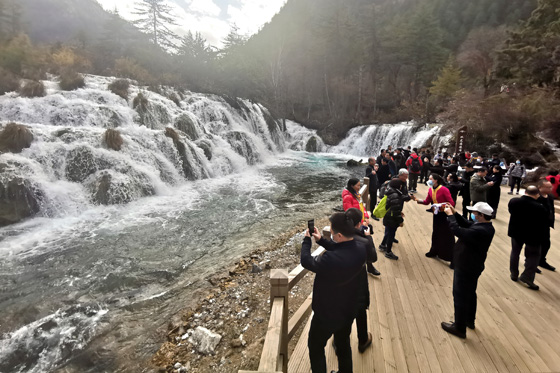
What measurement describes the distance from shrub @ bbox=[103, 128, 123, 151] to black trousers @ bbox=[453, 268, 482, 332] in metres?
14.7

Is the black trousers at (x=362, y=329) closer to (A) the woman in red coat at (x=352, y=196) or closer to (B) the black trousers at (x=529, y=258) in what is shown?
(A) the woman in red coat at (x=352, y=196)

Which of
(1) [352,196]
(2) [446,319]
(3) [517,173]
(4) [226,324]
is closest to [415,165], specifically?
(3) [517,173]

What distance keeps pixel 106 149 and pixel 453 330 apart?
1486 centimetres

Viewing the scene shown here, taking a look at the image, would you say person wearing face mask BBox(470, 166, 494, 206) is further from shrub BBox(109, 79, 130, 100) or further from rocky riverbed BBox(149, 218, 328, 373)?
shrub BBox(109, 79, 130, 100)

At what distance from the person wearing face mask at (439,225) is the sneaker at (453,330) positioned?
80.9 inches

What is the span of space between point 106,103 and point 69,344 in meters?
16.5

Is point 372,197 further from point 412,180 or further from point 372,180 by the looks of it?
point 412,180

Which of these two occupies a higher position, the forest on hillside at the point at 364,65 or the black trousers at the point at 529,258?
the forest on hillside at the point at 364,65

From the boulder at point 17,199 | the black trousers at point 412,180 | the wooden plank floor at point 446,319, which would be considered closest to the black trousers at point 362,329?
the wooden plank floor at point 446,319

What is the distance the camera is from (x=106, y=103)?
56.5ft

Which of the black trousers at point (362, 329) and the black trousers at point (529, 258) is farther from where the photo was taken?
the black trousers at point (529, 258)

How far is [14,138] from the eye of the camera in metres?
11.0

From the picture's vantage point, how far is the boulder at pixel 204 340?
4785 millimetres

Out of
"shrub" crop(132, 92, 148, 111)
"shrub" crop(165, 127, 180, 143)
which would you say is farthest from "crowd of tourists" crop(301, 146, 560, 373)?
"shrub" crop(132, 92, 148, 111)
